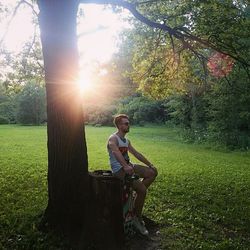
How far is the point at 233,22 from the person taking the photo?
33.3ft

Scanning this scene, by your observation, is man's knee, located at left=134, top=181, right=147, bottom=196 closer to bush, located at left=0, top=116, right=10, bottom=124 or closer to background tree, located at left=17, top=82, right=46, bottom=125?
background tree, located at left=17, top=82, right=46, bottom=125

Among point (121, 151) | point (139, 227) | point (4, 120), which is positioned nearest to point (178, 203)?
point (139, 227)

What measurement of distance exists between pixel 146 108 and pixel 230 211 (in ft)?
133

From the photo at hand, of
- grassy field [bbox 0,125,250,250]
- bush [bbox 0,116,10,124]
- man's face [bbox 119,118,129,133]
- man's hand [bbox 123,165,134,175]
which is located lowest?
bush [bbox 0,116,10,124]

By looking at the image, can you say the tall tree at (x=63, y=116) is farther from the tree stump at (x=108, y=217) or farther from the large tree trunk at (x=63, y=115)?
the tree stump at (x=108, y=217)

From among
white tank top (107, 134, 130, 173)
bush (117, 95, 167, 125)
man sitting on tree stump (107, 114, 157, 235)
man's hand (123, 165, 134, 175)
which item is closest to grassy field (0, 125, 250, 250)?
man sitting on tree stump (107, 114, 157, 235)

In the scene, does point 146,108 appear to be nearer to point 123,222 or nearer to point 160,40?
point 160,40

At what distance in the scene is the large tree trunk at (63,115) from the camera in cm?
627

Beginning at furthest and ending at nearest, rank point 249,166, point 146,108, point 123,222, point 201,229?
point 146,108, point 249,166, point 201,229, point 123,222

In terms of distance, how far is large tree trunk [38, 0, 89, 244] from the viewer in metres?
6.27

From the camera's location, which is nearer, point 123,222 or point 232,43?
point 123,222

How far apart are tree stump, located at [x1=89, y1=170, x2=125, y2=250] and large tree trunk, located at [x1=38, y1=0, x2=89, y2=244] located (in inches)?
13.8

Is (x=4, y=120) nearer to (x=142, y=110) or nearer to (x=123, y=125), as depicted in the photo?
(x=142, y=110)

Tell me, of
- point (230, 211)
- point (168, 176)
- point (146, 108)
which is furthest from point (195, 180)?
point (146, 108)
